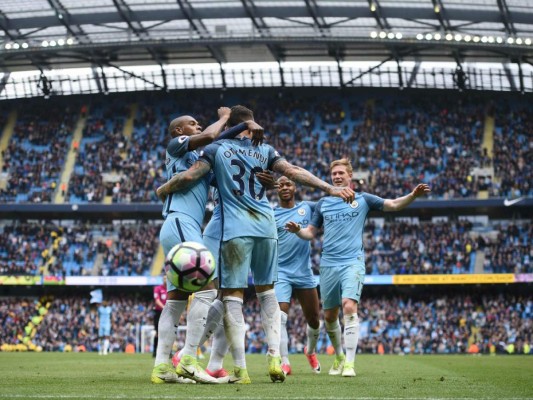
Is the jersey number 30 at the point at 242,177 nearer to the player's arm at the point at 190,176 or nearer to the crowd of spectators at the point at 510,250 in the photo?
the player's arm at the point at 190,176

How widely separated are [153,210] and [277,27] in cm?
1328

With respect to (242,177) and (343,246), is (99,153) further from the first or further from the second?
(242,177)

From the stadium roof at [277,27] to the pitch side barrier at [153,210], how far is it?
8.33 m

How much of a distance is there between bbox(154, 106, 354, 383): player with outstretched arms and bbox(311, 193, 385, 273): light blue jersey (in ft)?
8.98

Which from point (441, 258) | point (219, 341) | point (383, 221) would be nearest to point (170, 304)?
point (219, 341)

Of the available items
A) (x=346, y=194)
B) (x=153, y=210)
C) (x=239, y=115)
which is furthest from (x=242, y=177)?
(x=153, y=210)

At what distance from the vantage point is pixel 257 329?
42.0 meters

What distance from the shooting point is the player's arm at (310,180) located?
25.7 ft

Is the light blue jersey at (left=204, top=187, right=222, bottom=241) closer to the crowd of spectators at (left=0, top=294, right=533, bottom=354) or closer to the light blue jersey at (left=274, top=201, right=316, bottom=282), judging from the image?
the light blue jersey at (left=274, top=201, right=316, bottom=282)

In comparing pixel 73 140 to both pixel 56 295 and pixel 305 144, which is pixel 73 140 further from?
pixel 305 144

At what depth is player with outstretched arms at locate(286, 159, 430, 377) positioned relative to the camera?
11.0 metres

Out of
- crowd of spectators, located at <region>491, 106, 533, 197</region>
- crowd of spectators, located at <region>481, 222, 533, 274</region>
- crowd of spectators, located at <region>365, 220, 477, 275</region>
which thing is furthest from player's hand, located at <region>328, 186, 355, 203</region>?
crowd of spectators, located at <region>491, 106, 533, 197</region>

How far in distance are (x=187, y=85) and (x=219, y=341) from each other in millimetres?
45961

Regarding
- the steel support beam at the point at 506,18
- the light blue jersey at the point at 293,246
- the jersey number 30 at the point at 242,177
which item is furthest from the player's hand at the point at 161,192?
the steel support beam at the point at 506,18
